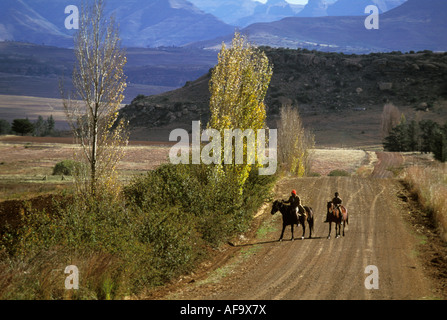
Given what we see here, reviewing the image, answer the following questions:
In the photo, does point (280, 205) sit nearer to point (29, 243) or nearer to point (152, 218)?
point (152, 218)

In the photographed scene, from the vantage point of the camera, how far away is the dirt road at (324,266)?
12062 mm

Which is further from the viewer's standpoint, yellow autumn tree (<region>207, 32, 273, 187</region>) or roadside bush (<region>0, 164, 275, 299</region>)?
yellow autumn tree (<region>207, 32, 273, 187</region>)

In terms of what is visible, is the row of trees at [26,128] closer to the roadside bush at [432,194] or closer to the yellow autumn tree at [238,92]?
the roadside bush at [432,194]

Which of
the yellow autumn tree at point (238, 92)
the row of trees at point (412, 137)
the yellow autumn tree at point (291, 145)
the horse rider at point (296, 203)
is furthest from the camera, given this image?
the row of trees at point (412, 137)

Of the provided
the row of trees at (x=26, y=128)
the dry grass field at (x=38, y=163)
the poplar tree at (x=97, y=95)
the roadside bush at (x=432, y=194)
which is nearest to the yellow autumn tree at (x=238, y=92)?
the poplar tree at (x=97, y=95)

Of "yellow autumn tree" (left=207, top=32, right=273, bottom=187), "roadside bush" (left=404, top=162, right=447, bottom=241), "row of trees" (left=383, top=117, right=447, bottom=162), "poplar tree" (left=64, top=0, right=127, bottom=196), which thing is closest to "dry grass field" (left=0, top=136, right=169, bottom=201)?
"yellow autumn tree" (left=207, top=32, right=273, bottom=187)

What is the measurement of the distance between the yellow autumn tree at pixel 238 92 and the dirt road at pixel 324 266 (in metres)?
4.14

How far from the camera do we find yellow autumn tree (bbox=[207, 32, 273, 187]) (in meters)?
21.5

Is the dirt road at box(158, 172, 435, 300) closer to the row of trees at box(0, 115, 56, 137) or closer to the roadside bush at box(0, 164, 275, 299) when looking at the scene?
the roadside bush at box(0, 164, 275, 299)

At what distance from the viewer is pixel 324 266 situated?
14109 millimetres

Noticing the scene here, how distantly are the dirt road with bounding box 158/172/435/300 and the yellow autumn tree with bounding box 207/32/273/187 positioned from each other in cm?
414

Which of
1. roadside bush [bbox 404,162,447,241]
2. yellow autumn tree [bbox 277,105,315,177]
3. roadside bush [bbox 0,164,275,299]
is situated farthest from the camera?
yellow autumn tree [bbox 277,105,315,177]

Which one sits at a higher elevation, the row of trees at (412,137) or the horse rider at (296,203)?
the row of trees at (412,137)
